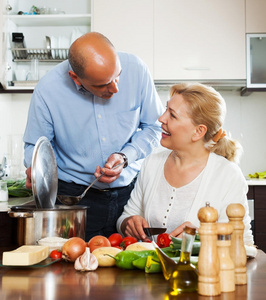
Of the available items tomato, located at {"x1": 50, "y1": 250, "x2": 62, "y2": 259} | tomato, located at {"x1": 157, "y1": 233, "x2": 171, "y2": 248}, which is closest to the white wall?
tomato, located at {"x1": 157, "y1": 233, "x2": 171, "y2": 248}

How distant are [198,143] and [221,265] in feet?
3.32

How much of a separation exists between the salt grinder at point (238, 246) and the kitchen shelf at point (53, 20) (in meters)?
2.95

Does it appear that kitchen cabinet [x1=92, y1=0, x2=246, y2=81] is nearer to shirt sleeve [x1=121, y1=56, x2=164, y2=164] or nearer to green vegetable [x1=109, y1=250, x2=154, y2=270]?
shirt sleeve [x1=121, y1=56, x2=164, y2=164]

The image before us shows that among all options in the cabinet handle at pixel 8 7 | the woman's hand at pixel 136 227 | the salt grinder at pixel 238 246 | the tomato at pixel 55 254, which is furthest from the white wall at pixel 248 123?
the salt grinder at pixel 238 246

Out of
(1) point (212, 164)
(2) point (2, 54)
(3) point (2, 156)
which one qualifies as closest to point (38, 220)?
(1) point (212, 164)

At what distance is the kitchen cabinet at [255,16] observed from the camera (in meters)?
3.62

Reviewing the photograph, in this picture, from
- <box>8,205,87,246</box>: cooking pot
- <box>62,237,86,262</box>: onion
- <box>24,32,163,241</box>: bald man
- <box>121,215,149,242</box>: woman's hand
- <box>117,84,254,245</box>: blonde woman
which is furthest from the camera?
<box>24,32,163,241</box>: bald man

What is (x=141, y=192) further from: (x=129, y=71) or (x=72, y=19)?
(x=72, y=19)

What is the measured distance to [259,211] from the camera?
3477 mm

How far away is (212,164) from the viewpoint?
1.91m

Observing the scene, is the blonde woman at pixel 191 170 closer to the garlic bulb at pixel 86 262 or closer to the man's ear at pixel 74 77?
the man's ear at pixel 74 77

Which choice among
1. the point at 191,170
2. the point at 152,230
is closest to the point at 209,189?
the point at 191,170

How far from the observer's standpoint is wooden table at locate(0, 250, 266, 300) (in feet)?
3.14

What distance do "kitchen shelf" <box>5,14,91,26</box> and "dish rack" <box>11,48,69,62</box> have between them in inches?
9.4
